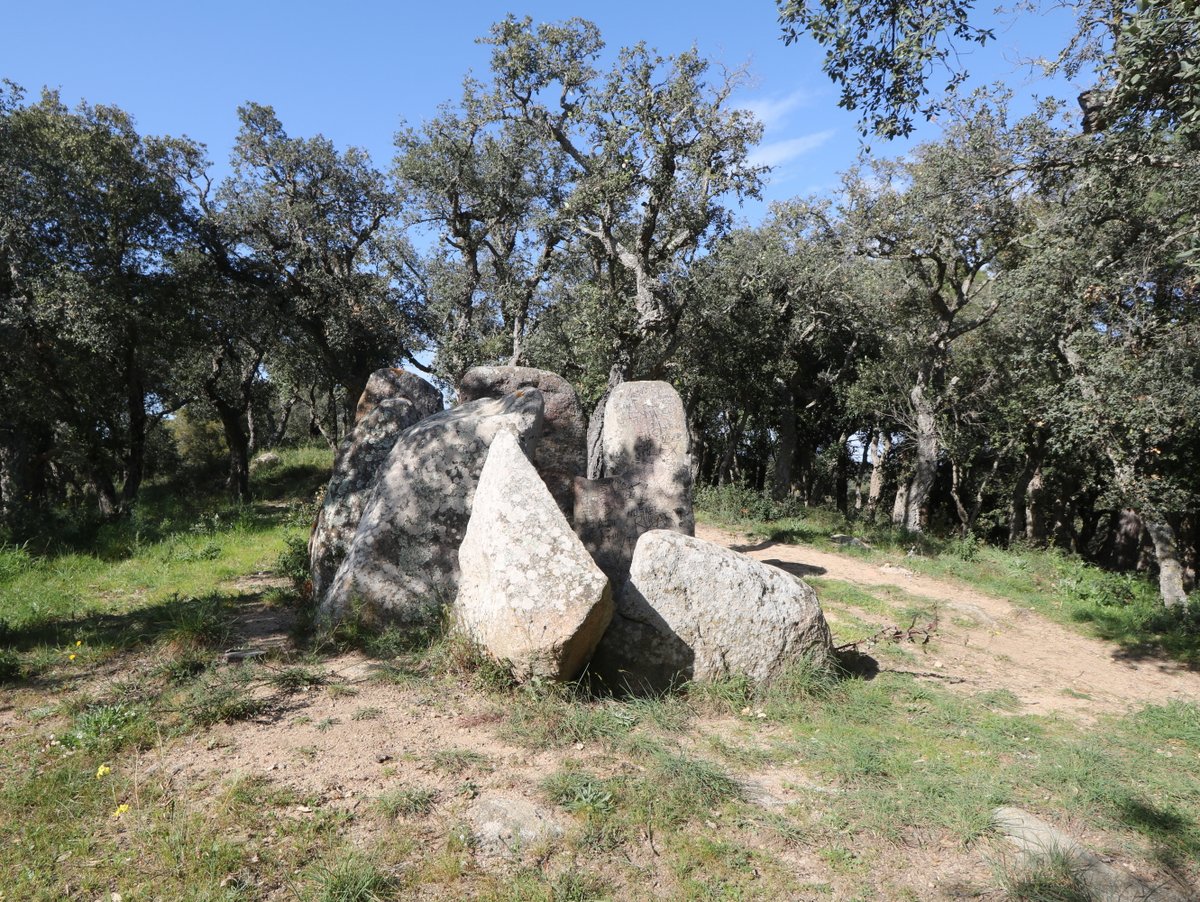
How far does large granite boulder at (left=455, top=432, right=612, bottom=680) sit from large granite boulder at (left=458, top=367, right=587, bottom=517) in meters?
1.71

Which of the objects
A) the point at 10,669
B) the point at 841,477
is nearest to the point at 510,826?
the point at 10,669

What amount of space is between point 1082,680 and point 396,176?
1959 cm

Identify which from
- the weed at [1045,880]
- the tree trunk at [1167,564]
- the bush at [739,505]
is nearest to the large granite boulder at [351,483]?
the weed at [1045,880]

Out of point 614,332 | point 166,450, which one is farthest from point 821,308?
point 166,450

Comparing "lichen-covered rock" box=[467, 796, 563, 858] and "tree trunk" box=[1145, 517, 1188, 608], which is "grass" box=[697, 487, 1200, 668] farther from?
"lichen-covered rock" box=[467, 796, 563, 858]

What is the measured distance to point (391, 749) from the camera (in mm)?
4906

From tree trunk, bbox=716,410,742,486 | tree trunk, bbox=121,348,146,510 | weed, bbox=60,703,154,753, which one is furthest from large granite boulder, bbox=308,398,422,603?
tree trunk, bbox=716,410,742,486

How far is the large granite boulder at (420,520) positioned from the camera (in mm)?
7020

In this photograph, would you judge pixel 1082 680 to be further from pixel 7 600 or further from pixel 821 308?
pixel 821 308

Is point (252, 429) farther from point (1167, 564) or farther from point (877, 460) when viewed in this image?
point (1167, 564)

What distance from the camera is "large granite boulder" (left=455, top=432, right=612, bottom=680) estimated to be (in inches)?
216

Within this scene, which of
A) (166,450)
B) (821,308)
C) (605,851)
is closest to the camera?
(605,851)

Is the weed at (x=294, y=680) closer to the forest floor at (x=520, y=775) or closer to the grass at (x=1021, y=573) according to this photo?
the forest floor at (x=520, y=775)

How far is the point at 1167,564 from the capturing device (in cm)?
1187
